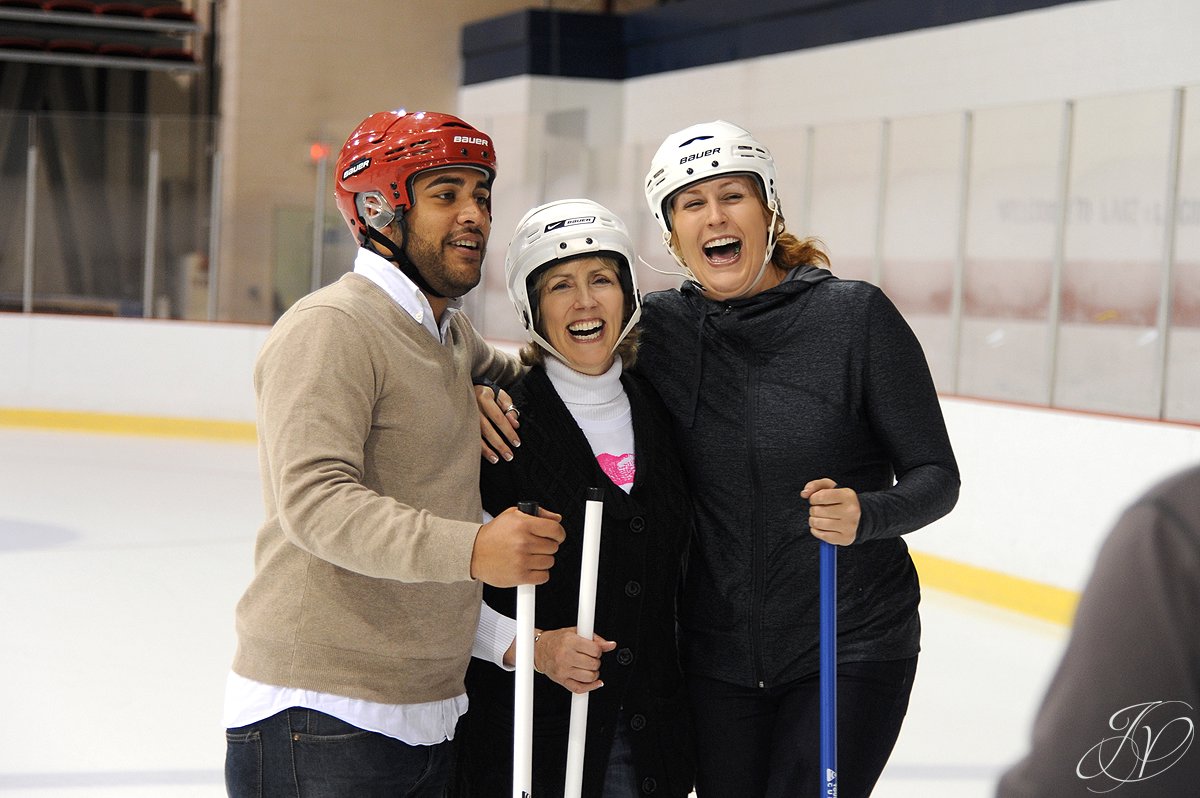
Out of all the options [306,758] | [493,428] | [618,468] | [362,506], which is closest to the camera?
[362,506]

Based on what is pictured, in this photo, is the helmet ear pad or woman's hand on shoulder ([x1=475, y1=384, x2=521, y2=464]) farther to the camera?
woman's hand on shoulder ([x1=475, y1=384, x2=521, y2=464])

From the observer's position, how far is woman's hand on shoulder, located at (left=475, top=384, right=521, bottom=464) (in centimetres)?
172

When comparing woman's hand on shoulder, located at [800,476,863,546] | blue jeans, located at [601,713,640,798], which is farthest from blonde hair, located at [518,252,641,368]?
blue jeans, located at [601,713,640,798]

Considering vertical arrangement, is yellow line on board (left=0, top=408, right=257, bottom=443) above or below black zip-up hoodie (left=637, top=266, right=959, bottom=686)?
below

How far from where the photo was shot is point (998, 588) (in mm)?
5289

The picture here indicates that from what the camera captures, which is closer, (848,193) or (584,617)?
(584,617)

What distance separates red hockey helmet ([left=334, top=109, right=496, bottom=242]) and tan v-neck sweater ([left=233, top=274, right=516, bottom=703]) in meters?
0.10

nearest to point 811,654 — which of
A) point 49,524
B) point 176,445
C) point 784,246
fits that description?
point 784,246

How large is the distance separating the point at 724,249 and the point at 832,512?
0.46 m

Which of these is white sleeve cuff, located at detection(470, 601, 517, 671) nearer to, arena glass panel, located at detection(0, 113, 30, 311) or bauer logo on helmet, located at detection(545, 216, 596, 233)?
bauer logo on helmet, located at detection(545, 216, 596, 233)

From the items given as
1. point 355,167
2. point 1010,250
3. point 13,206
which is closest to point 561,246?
point 355,167

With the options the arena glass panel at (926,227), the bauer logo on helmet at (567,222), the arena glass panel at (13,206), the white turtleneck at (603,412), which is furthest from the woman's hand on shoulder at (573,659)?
the arena glass panel at (13,206)

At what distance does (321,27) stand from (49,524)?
765 cm

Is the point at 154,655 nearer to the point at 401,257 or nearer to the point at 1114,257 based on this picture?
the point at 401,257
